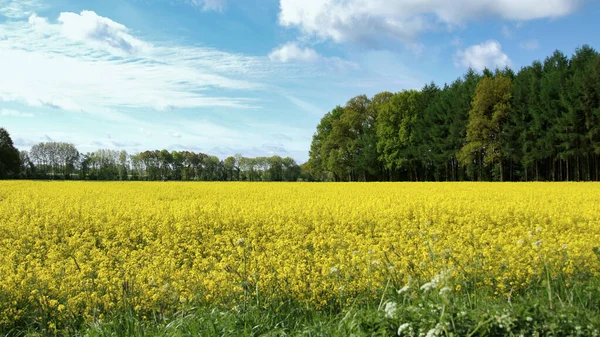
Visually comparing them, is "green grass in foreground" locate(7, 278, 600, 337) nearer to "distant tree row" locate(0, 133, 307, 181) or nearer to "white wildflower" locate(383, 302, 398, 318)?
"white wildflower" locate(383, 302, 398, 318)

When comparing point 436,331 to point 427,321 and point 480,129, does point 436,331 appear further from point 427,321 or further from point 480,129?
point 480,129

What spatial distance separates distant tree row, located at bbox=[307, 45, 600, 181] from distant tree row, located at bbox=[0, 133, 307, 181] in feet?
109

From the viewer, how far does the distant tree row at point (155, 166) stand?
9531 centimetres

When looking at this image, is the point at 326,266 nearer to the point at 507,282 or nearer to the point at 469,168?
the point at 507,282

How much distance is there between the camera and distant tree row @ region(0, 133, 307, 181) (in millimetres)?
95312

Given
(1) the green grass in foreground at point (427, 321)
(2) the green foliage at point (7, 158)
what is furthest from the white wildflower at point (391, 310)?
(2) the green foliage at point (7, 158)

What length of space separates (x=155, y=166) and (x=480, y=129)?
233 ft

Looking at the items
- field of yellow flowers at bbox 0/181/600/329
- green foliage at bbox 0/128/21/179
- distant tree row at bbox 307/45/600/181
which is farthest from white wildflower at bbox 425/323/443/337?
green foliage at bbox 0/128/21/179

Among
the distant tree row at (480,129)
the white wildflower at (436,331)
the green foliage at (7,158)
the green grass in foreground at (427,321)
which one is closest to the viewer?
the white wildflower at (436,331)

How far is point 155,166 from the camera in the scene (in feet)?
320

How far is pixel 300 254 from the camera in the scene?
817 centimetres

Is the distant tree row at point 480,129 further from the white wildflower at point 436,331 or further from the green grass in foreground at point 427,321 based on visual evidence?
the white wildflower at point 436,331

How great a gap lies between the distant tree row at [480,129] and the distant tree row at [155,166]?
33.2 metres

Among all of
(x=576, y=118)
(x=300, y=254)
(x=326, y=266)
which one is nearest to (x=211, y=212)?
(x=300, y=254)
